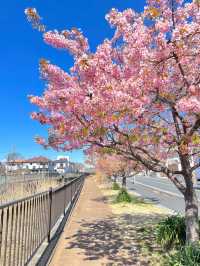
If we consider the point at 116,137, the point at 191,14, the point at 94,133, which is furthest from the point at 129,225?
the point at 191,14

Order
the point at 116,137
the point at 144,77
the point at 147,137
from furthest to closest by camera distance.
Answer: the point at 116,137 < the point at 147,137 < the point at 144,77

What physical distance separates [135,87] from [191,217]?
10.1 feet

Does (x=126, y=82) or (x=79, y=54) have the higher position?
(x=79, y=54)

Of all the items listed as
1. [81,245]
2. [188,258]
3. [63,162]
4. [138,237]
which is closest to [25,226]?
[188,258]

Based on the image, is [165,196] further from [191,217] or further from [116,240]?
[191,217]

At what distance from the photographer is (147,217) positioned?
44.3 ft

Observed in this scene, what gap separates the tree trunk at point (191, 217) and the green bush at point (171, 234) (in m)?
0.79

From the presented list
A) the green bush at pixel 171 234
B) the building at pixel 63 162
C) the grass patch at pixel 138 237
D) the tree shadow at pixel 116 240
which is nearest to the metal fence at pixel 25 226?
the tree shadow at pixel 116 240

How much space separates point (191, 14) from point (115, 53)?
5.29 ft

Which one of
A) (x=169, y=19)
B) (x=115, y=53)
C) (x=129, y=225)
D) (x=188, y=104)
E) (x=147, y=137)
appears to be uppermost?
(x=169, y=19)

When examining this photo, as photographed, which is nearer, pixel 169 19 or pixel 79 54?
pixel 169 19

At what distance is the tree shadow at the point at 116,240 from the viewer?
23.4 ft

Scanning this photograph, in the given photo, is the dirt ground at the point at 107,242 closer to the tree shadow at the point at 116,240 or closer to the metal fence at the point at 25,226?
the tree shadow at the point at 116,240

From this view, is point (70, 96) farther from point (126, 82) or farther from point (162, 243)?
point (162, 243)
